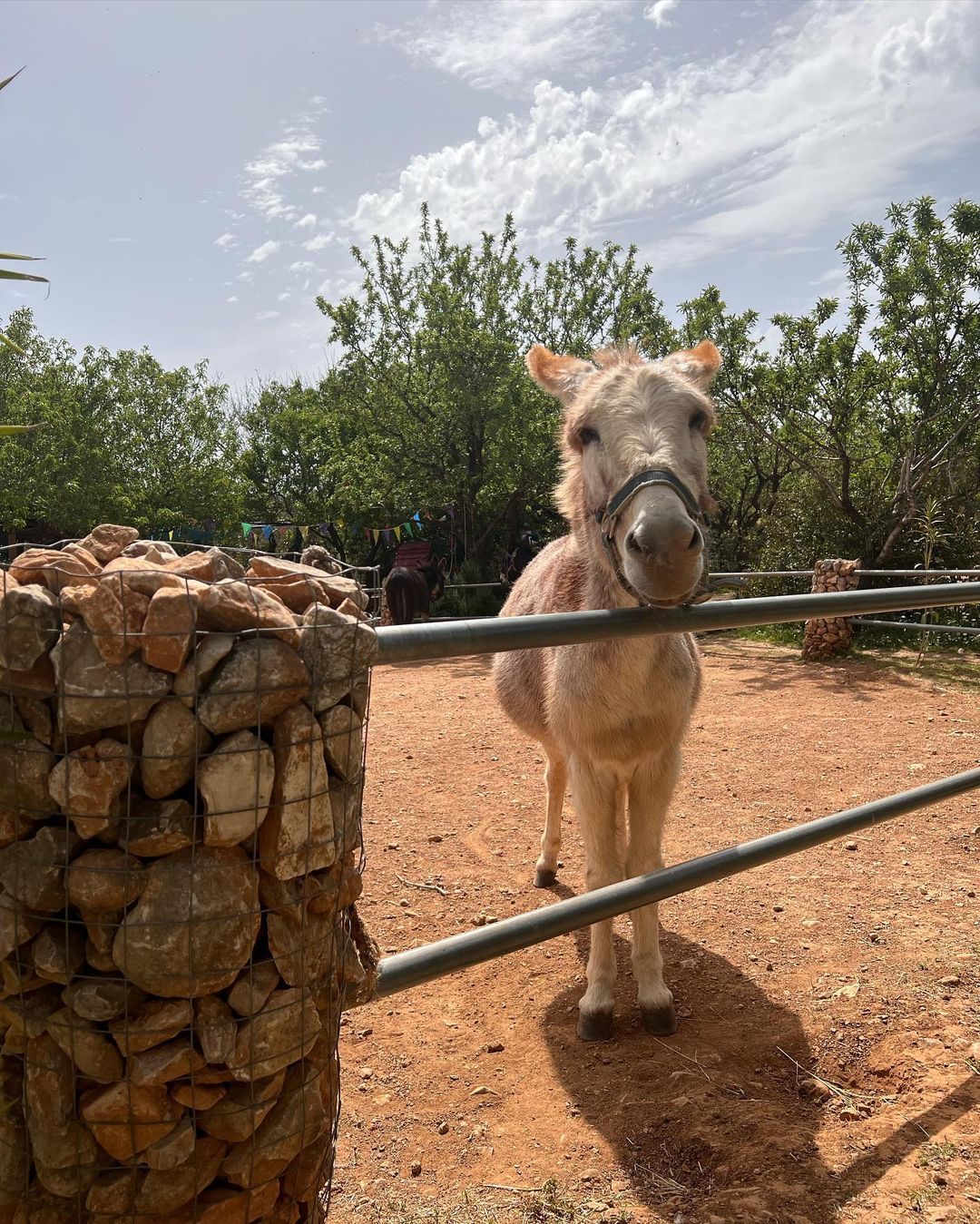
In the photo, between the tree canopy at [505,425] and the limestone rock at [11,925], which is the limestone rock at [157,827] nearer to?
the limestone rock at [11,925]

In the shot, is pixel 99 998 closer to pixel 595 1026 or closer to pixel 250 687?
pixel 250 687

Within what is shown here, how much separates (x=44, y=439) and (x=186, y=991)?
73.8 ft

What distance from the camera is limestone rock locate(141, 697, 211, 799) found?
116 cm

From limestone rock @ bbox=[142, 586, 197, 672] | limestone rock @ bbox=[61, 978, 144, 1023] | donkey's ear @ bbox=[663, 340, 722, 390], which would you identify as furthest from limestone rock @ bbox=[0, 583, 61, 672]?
donkey's ear @ bbox=[663, 340, 722, 390]

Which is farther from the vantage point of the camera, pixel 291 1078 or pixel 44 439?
pixel 44 439

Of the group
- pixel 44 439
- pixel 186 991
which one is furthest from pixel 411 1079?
pixel 44 439

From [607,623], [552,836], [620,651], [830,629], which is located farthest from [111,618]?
[830,629]

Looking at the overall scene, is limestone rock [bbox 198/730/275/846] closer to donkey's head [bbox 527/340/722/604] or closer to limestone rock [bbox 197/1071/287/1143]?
limestone rock [bbox 197/1071/287/1143]

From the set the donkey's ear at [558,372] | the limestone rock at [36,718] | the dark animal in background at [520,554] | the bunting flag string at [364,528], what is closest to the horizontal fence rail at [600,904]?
the limestone rock at [36,718]

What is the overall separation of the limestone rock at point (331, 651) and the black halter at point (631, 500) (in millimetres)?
1000

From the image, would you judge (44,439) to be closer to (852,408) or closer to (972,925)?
(852,408)

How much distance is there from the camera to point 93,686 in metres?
1.14

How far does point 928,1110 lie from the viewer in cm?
236

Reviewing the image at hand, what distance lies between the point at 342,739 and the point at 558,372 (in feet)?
7.79
